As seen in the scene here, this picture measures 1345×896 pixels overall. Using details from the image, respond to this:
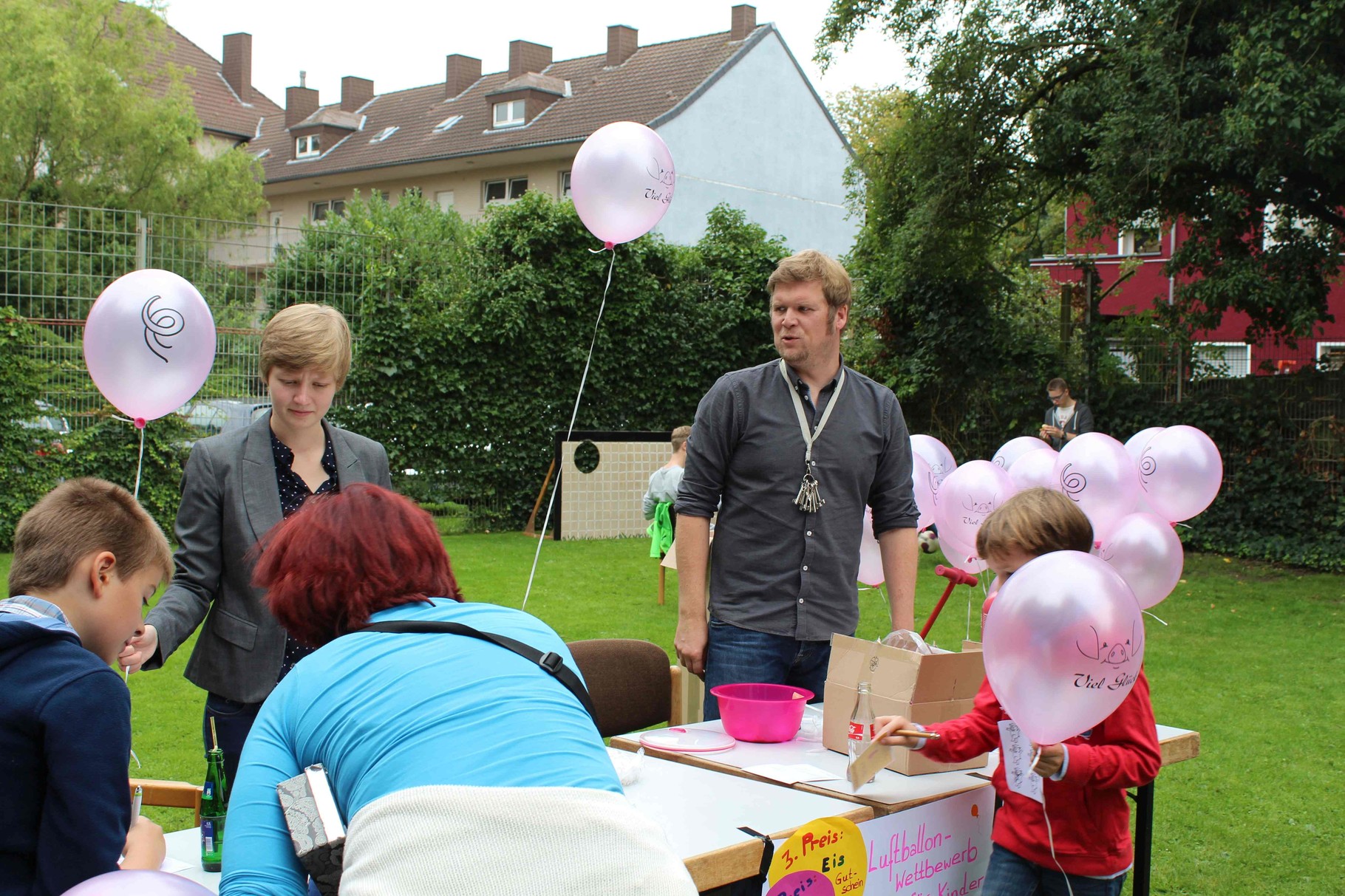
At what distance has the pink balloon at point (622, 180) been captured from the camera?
579cm

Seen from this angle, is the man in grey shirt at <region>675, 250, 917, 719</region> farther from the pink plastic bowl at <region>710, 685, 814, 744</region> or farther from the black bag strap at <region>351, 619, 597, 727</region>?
the black bag strap at <region>351, 619, 597, 727</region>

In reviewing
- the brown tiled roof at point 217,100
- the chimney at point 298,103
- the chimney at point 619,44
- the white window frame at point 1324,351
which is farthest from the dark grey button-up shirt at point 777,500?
the chimney at point 298,103

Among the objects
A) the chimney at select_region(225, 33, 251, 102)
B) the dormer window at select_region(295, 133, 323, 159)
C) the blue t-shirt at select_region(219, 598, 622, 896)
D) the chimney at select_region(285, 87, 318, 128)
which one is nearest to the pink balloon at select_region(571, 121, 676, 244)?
the blue t-shirt at select_region(219, 598, 622, 896)

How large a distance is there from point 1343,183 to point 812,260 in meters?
9.36

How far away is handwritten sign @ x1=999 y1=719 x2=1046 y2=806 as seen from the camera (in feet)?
7.86

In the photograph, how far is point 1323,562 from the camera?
11109mm

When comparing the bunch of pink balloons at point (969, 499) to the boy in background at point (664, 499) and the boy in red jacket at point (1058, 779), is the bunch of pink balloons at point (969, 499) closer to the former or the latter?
the boy in background at point (664, 499)

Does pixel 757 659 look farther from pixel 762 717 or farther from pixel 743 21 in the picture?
pixel 743 21

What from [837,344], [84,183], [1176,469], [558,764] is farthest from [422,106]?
[558,764]

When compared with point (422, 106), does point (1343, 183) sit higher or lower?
lower

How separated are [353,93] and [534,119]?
8.56m

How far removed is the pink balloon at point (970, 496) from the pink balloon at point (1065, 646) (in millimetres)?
3472

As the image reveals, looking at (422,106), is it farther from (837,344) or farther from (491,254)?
(837,344)

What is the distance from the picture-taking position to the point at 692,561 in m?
3.17
